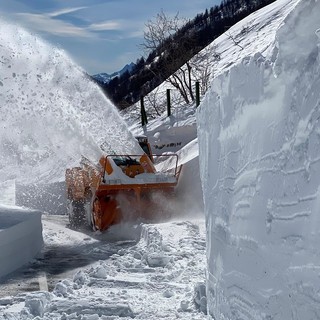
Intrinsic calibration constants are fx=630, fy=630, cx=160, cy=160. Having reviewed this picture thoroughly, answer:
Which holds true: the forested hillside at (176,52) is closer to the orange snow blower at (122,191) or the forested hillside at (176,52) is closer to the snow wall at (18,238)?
the orange snow blower at (122,191)

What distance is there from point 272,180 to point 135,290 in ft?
14.3

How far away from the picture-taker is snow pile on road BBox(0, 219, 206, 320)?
600 cm

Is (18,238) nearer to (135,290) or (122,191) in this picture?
(135,290)

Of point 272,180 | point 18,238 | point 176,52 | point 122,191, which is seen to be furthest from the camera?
point 176,52

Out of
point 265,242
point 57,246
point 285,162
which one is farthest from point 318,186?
point 57,246

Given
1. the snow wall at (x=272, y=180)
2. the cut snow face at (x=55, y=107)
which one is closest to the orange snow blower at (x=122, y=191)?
the cut snow face at (x=55, y=107)

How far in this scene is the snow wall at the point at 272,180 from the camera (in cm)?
266

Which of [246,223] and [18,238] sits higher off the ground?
[246,223]

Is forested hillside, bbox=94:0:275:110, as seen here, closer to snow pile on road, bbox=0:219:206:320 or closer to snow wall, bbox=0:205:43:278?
snow wall, bbox=0:205:43:278

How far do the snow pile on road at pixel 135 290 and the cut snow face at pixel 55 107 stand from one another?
5570 mm

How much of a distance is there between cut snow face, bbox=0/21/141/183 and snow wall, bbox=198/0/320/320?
10697 mm

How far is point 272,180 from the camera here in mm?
3096

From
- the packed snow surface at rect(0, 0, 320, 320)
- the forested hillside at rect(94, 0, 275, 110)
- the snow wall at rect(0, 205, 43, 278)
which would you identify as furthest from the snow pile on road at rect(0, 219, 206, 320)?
the forested hillside at rect(94, 0, 275, 110)

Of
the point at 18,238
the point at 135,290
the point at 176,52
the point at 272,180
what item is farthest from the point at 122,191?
the point at 176,52
